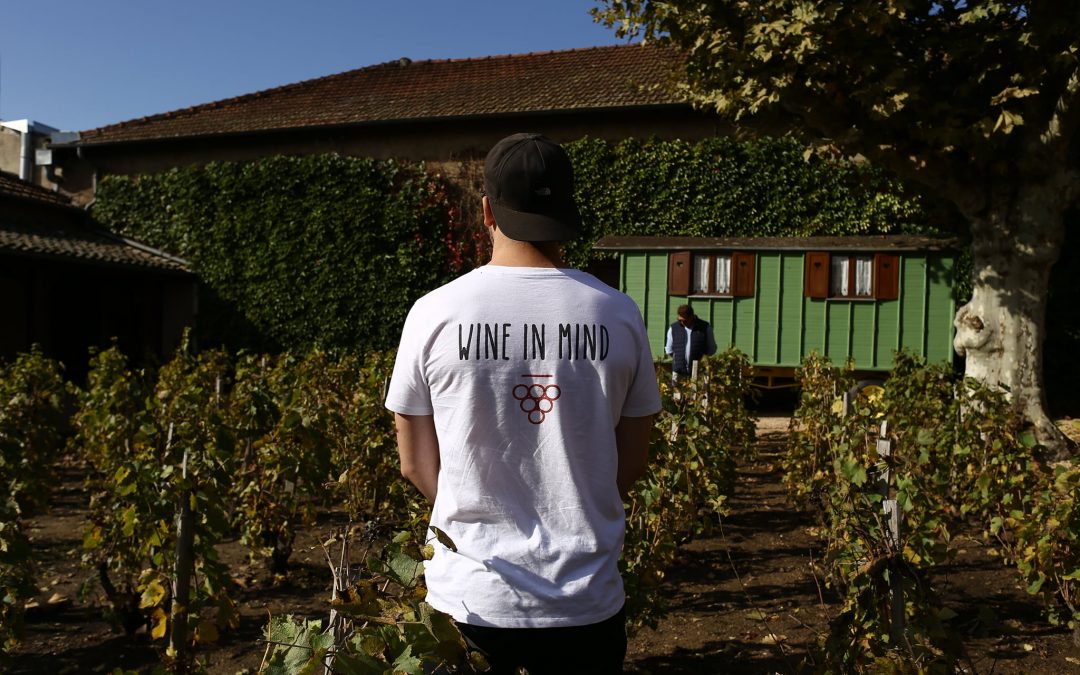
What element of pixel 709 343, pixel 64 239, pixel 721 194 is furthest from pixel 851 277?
A: pixel 64 239

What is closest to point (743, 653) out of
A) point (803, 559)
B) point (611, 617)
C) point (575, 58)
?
point (803, 559)

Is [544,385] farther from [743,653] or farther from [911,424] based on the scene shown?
[911,424]

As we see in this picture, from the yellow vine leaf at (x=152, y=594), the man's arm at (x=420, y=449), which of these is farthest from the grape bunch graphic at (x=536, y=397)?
the yellow vine leaf at (x=152, y=594)

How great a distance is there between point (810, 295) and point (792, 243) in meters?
0.90

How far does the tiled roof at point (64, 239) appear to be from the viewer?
13.8 meters

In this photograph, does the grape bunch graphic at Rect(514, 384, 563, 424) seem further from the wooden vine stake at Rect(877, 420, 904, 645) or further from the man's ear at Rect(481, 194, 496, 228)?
the wooden vine stake at Rect(877, 420, 904, 645)

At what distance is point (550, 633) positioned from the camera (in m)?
1.54

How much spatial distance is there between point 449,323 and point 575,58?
721 inches

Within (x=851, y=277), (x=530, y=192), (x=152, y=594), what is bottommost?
(x=152, y=594)

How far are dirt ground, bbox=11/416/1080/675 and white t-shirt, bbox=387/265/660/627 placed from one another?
1.64 metres

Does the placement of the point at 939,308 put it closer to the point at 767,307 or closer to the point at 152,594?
the point at 767,307

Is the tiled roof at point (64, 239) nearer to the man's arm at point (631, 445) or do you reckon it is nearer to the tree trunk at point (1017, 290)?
the tree trunk at point (1017, 290)

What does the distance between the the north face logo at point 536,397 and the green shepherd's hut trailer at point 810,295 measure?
39.9 ft

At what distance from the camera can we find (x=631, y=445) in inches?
68.4
